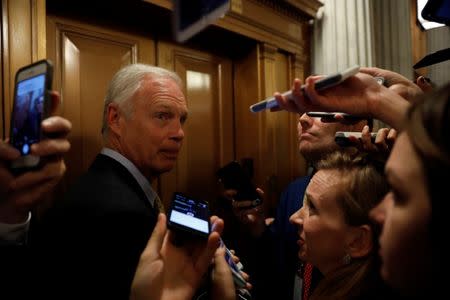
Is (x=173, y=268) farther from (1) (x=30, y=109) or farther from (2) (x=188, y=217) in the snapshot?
(1) (x=30, y=109)

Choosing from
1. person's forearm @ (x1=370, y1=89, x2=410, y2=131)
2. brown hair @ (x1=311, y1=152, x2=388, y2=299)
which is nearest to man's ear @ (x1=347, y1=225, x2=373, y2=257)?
brown hair @ (x1=311, y1=152, x2=388, y2=299)

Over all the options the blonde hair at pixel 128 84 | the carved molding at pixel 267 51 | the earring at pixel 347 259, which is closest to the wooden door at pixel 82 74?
the blonde hair at pixel 128 84

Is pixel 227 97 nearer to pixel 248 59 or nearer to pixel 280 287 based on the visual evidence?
pixel 248 59

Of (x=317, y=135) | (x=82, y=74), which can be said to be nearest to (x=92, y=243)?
(x=82, y=74)

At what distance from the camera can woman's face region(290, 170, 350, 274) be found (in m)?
1.05

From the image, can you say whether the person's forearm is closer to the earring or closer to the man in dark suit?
the earring

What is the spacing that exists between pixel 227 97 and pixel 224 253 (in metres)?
1.48

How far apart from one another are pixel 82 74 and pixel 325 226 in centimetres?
117

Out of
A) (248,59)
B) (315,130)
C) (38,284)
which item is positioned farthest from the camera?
(248,59)

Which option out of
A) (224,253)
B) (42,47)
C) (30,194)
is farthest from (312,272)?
(42,47)

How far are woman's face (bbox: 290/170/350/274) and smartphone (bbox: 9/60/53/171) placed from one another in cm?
73

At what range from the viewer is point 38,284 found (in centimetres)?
88

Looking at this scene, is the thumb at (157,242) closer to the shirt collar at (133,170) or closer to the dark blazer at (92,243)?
the dark blazer at (92,243)

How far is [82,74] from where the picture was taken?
1612 mm
